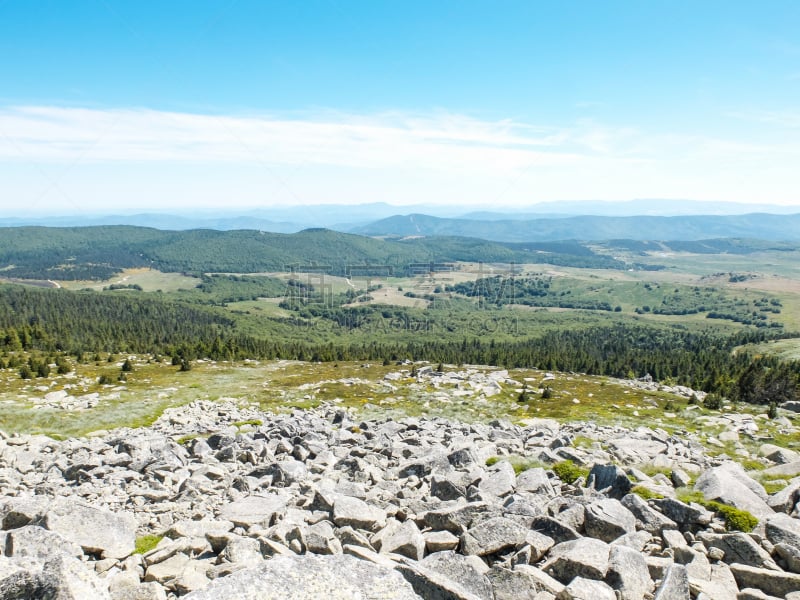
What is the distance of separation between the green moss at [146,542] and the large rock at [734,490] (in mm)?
17877

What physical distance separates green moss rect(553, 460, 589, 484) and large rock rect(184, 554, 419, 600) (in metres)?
12.8

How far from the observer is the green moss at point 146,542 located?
1324cm

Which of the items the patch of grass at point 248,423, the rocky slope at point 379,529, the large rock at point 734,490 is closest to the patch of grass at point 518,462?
the rocky slope at point 379,529

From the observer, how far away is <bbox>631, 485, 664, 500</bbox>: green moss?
650 inches

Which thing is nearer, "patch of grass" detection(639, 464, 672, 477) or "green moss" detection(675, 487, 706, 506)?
"green moss" detection(675, 487, 706, 506)

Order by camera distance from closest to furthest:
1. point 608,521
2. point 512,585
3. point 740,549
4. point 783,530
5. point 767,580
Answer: point 512,585 → point 767,580 → point 740,549 → point 783,530 → point 608,521

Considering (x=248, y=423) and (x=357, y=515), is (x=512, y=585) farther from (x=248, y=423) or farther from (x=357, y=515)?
(x=248, y=423)

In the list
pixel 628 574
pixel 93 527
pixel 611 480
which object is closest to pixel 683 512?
pixel 611 480

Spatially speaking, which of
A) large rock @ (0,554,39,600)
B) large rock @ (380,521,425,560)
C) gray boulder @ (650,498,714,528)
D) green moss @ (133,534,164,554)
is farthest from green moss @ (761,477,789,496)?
large rock @ (0,554,39,600)

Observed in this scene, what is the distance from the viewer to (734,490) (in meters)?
16.5

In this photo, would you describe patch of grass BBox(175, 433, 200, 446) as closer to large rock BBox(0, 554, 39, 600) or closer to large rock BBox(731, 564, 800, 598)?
large rock BBox(0, 554, 39, 600)

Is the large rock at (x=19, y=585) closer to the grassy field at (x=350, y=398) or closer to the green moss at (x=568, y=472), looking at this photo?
the green moss at (x=568, y=472)

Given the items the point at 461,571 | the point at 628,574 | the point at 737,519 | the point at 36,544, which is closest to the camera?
the point at 461,571

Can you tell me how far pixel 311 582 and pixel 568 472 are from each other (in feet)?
48.2
